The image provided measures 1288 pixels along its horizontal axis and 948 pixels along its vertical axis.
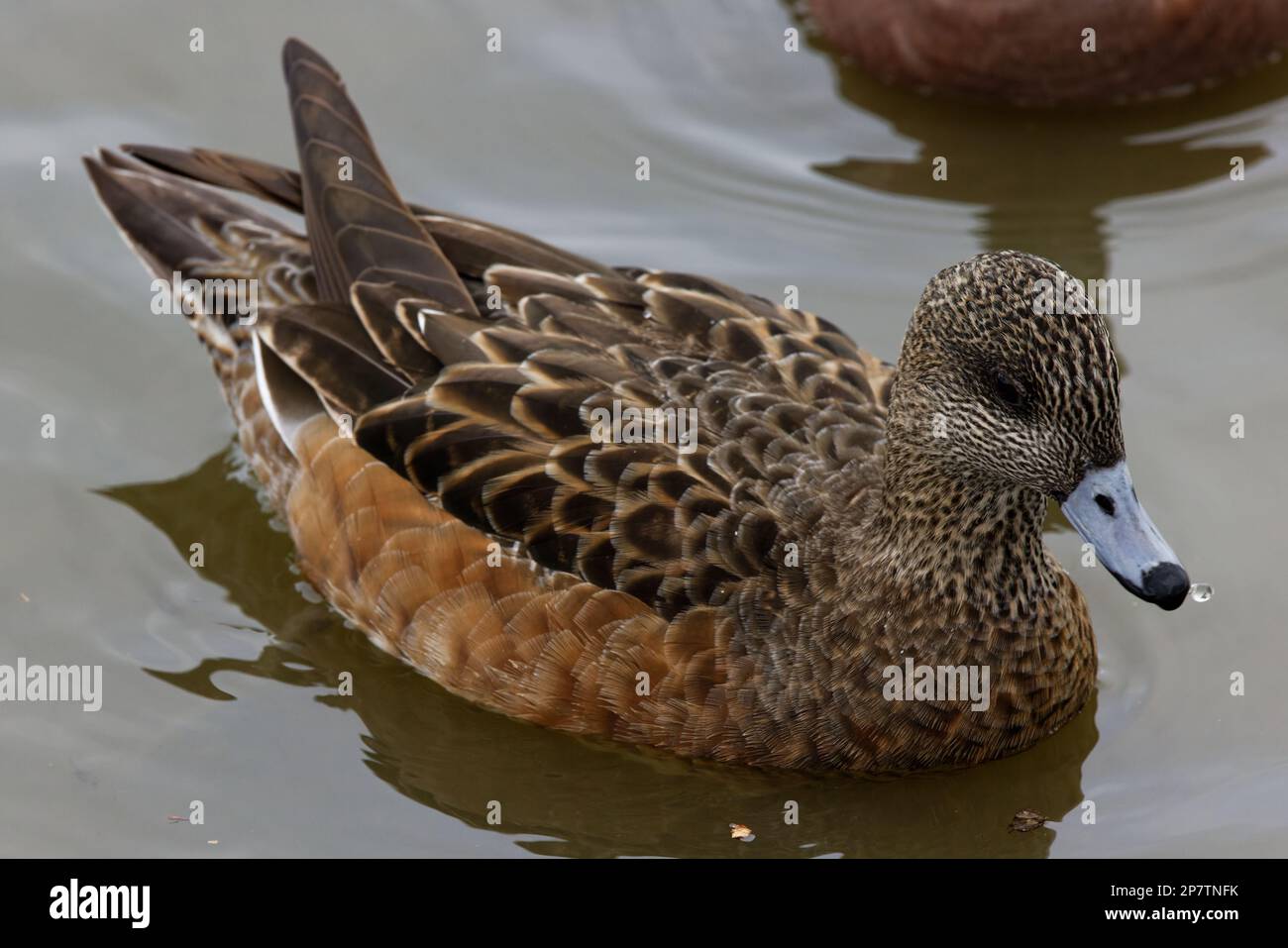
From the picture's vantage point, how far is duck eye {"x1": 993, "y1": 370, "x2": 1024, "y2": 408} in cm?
614

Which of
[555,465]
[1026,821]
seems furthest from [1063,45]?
[1026,821]

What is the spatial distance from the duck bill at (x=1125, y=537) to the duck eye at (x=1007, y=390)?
0.30 metres

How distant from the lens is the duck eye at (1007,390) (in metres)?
6.14

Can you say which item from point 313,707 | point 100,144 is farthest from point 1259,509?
point 100,144

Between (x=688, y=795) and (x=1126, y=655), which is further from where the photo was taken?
(x=1126, y=655)

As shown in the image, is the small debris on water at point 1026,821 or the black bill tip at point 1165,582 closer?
the black bill tip at point 1165,582

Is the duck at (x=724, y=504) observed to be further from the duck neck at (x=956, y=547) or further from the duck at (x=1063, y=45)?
the duck at (x=1063, y=45)

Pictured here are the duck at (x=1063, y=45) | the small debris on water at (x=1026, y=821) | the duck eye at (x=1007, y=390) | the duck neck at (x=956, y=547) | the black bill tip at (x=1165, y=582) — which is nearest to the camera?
the black bill tip at (x=1165, y=582)

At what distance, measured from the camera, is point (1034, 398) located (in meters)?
6.11

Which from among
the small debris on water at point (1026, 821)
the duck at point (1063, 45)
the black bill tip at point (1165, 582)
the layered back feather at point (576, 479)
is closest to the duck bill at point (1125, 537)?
the black bill tip at point (1165, 582)

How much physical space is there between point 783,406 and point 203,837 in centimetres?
230

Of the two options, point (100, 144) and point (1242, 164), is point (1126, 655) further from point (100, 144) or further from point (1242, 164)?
point (100, 144)
